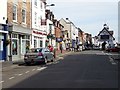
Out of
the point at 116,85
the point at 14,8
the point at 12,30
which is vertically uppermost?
the point at 14,8

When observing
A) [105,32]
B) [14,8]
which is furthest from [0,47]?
[105,32]

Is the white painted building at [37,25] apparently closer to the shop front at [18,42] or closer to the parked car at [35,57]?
the shop front at [18,42]

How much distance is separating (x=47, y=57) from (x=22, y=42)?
10.8 metres

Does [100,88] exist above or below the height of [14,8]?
below

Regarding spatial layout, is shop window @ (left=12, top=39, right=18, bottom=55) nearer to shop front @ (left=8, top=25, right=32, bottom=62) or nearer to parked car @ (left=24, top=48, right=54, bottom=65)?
shop front @ (left=8, top=25, right=32, bottom=62)

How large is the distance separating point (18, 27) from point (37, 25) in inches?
497

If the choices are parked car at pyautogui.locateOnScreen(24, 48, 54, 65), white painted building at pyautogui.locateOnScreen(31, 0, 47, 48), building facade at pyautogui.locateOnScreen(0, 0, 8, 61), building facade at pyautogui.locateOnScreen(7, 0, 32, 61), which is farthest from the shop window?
white painted building at pyautogui.locateOnScreen(31, 0, 47, 48)

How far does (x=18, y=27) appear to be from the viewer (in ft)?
133

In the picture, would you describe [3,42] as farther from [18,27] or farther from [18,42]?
[18,42]

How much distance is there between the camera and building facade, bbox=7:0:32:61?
3806 cm

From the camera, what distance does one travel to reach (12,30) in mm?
37781

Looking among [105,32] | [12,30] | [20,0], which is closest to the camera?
[12,30]

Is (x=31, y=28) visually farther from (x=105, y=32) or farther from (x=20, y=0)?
(x=105, y=32)

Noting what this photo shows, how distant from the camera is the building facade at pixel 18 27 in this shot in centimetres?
3806
